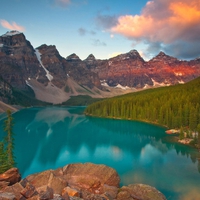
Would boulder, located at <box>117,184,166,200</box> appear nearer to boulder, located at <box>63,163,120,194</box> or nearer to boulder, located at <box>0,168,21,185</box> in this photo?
boulder, located at <box>63,163,120,194</box>

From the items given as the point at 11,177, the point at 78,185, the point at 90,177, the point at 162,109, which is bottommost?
the point at 78,185

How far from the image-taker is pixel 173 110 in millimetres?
103312

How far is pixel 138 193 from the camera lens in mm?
23797

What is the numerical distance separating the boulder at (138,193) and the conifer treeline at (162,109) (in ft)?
213

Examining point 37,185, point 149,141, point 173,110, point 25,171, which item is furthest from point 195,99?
point 37,185

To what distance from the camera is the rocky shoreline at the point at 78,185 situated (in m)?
19.1

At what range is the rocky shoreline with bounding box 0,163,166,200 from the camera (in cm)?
1912

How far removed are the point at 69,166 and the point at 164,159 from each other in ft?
97.0

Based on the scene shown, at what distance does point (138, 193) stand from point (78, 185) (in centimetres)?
672

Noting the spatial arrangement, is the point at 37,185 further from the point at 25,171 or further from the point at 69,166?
the point at 25,171

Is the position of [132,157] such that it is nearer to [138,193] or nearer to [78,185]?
[138,193]

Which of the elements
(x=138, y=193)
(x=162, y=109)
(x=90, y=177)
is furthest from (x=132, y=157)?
(x=162, y=109)

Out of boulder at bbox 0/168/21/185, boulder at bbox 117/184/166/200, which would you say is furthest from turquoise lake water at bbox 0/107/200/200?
boulder at bbox 0/168/21/185

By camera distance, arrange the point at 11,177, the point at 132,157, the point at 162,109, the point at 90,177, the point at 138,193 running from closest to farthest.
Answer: the point at 11,177 → the point at 138,193 → the point at 90,177 → the point at 132,157 → the point at 162,109
